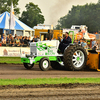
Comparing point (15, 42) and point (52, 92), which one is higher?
point (15, 42)

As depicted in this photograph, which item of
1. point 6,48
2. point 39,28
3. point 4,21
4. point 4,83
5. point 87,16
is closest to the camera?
point 4,83

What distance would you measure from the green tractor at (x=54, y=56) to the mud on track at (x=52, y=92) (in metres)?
4.06

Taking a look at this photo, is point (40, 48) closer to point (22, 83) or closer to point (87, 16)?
point (22, 83)

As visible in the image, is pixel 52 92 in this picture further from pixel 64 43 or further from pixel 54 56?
pixel 64 43

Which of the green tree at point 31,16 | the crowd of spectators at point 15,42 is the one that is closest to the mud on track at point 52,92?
the crowd of spectators at point 15,42

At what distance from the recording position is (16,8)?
178ft

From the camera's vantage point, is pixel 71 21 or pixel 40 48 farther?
pixel 71 21

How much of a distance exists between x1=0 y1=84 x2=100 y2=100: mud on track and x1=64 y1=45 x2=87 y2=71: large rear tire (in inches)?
160

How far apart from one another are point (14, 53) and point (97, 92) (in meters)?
12.3

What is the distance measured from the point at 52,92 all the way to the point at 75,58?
Result: 5639 mm

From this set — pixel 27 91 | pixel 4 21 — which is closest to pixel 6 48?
pixel 4 21

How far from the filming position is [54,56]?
11391mm

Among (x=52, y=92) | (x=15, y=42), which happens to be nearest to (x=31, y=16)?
(x=15, y=42)

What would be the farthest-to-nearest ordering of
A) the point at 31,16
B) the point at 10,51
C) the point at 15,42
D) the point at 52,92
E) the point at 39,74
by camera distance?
the point at 31,16 → the point at 15,42 → the point at 10,51 → the point at 39,74 → the point at 52,92
